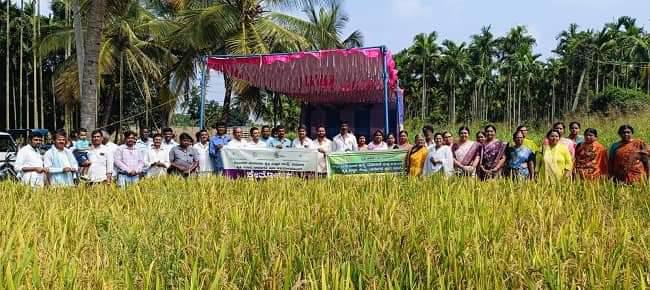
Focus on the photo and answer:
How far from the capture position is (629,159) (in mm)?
5926

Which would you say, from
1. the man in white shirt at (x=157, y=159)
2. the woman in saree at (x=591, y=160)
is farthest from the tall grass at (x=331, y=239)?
the man in white shirt at (x=157, y=159)

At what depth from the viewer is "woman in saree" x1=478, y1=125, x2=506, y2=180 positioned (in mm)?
6582

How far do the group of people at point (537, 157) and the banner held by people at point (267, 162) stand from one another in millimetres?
1272

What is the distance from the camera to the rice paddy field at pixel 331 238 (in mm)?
2395

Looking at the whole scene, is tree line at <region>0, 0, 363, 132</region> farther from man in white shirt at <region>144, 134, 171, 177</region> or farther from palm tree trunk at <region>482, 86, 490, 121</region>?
palm tree trunk at <region>482, 86, 490, 121</region>

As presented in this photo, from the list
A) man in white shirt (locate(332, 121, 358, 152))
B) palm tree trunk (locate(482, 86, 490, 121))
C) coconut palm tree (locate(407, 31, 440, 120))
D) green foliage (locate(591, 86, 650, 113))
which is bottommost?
man in white shirt (locate(332, 121, 358, 152))

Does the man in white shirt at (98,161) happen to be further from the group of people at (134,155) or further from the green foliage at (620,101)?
the green foliage at (620,101)

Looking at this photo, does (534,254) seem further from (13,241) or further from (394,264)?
(13,241)

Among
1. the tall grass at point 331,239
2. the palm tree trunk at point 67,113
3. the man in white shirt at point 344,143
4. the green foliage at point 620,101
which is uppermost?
the green foliage at point 620,101

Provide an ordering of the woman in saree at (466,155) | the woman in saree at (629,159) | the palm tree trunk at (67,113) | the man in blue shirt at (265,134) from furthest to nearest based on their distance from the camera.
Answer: the palm tree trunk at (67,113) < the man in blue shirt at (265,134) < the woman in saree at (466,155) < the woman in saree at (629,159)

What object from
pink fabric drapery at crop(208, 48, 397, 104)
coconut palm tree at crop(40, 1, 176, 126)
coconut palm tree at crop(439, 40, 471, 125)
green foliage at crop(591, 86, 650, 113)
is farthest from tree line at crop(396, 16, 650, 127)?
pink fabric drapery at crop(208, 48, 397, 104)

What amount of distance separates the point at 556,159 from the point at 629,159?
2.16 ft

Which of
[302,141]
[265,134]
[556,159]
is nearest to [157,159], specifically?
[265,134]

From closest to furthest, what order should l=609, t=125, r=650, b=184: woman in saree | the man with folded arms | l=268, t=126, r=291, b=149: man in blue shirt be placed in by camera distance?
1. l=609, t=125, r=650, b=184: woman in saree
2. the man with folded arms
3. l=268, t=126, r=291, b=149: man in blue shirt
